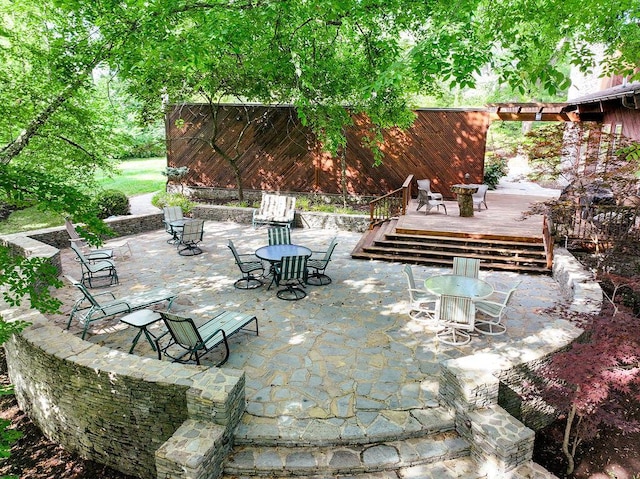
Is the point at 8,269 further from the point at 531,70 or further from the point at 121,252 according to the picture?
the point at 531,70

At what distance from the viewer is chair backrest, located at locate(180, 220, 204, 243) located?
9.76 m

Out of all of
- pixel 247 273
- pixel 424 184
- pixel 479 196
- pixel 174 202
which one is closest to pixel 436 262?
pixel 479 196

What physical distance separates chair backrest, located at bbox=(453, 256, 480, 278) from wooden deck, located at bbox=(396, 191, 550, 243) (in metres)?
2.66

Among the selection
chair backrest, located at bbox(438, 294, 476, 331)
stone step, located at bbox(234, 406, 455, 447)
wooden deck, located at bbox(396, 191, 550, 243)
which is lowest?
stone step, located at bbox(234, 406, 455, 447)

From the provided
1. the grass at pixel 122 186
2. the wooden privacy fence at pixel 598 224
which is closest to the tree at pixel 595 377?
the wooden privacy fence at pixel 598 224

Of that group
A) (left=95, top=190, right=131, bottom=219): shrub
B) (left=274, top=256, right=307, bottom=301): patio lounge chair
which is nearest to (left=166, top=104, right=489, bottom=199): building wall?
(left=95, top=190, right=131, bottom=219): shrub

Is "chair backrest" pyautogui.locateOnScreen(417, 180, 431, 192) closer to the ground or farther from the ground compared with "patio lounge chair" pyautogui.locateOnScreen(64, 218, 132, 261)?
farther from the ground

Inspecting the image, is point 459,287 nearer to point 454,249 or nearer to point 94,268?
point 454,249

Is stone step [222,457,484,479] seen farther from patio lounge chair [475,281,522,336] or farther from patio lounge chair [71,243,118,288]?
patio lounge chair [71,243,118,288]

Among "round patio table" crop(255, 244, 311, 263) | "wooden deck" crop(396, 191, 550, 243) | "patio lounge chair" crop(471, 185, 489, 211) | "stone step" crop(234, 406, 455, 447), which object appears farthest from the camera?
"patio lounge chair" crop(471, 185, 489, 211)

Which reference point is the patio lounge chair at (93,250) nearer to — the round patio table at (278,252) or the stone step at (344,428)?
the round patio table at (278,252)

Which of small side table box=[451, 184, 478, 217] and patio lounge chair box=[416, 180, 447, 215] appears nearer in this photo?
small side table box=[451, 184, 478, 217]

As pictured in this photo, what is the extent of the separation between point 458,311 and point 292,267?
2850 millimetres

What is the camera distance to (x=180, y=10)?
625 cm
